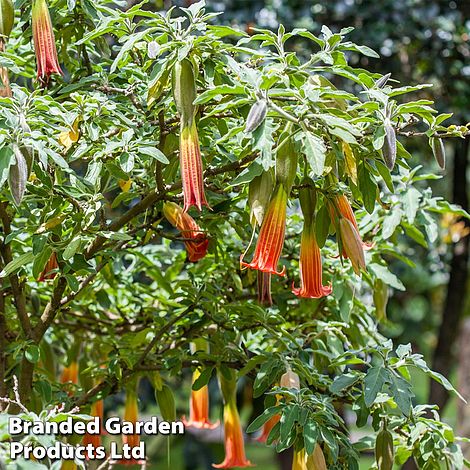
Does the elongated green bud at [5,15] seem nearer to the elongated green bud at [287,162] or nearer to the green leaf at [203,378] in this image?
the elongated green bud at [287,162]

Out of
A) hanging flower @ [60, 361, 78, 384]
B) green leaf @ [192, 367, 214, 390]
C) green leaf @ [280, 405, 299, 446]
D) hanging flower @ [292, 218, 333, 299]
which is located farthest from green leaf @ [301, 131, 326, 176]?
hanging flower @ [60, 361, 78, 384]

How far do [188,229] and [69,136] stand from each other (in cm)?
27

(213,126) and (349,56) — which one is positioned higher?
(213,126)

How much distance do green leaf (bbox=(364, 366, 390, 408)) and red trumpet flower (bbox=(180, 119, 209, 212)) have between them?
0.42m

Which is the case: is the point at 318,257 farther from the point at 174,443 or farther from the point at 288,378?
the point at 174,443

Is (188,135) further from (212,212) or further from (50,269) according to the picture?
(50,269)

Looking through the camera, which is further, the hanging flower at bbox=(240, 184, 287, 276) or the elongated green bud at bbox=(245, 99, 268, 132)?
the hanging flower at bbox=(240, 184, 287, 276)

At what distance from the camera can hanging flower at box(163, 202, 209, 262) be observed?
156 centimetres

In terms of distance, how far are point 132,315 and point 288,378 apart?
0.61 m

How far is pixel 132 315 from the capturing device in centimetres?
211

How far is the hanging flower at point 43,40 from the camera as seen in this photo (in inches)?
59.2

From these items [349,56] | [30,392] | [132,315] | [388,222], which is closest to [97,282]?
[132,315]

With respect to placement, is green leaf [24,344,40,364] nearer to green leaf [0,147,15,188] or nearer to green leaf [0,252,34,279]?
green leaf [0,252,34,279]

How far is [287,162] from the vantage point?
124 cm
